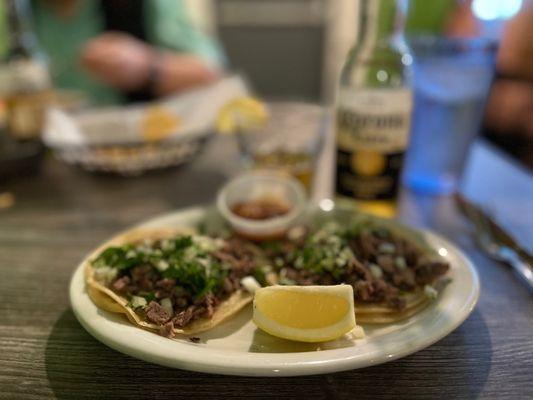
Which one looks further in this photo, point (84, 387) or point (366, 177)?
point (366, 177)

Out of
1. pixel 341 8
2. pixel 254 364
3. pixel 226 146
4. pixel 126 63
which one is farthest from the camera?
pixel 341 8

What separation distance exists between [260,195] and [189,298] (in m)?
0.43

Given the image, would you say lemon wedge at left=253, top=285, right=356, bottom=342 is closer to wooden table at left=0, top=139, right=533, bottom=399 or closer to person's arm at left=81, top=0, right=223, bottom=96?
wooden table at left=0, top=139, right=533, bottom=399

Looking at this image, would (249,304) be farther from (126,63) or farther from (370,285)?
(126,63)

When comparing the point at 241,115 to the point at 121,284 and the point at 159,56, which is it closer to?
the point at 121,284

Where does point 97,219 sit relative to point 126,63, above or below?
below

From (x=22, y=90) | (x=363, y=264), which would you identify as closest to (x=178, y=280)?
(x=363, y=264)

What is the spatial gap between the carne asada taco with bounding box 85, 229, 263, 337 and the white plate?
0.02 metres

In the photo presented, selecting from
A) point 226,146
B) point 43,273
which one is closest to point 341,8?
point 226,146

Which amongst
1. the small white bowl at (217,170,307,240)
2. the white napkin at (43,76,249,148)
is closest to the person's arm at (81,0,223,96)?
the white napkin at (43,76,249,148)

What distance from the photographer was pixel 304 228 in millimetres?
1007

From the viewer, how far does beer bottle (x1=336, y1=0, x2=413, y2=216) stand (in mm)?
1086

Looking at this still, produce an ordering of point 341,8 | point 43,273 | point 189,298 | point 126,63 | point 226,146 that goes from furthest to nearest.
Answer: point 341,8, point 126,63, point 226,146, point 43,273, point 189,298

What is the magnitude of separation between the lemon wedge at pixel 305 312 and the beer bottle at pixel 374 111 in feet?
1.64
